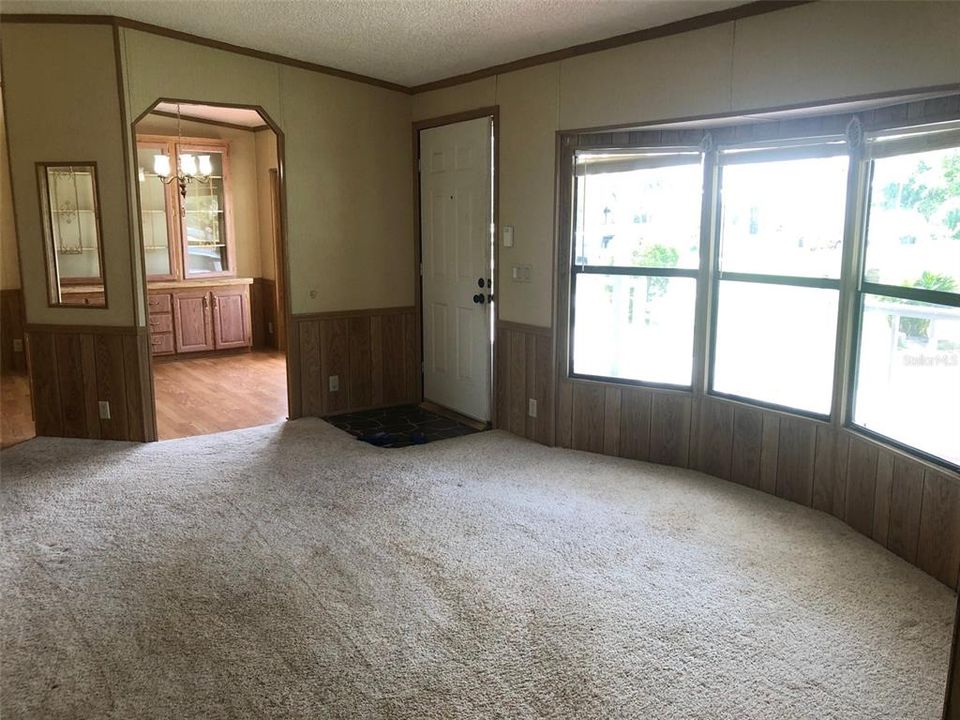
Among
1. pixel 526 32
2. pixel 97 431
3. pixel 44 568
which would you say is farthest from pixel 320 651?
pixel 526 32

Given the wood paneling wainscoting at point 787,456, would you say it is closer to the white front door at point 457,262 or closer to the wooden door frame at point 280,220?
the white front door at point 457,262

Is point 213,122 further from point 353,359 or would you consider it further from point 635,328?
point 635,328

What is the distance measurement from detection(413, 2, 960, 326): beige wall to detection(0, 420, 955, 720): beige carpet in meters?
1.71

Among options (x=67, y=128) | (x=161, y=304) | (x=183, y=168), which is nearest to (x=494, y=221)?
(x=67, y=128)

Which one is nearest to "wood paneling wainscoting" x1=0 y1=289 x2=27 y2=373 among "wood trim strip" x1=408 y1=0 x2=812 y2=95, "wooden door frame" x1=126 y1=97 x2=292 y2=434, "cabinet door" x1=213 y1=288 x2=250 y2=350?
"cabinet door" x1=213 y1=288 x2=250 y2=350

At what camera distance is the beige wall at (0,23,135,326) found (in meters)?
4.45

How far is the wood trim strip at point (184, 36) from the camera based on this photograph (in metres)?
4.39

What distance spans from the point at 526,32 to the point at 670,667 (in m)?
3.43

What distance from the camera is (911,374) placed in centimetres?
327

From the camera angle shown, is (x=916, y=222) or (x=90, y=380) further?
(x=90, y=380)

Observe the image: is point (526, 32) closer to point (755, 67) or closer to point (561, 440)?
point (755, 67)

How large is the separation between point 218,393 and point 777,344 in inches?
180

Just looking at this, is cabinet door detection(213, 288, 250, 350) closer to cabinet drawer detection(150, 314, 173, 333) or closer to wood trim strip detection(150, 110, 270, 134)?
cabinet drawer detection(150, 314, 173, 333)

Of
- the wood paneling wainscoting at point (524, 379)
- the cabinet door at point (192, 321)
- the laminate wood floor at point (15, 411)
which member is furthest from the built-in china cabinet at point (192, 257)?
the wood paneling wainscoting at point (524, 379)
